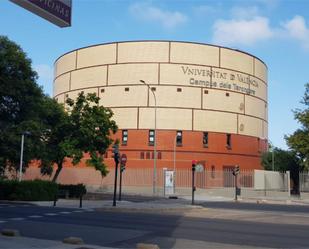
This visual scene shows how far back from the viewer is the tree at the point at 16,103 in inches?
1550

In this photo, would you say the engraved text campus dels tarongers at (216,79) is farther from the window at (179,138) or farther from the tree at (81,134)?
the tree at (81,134)

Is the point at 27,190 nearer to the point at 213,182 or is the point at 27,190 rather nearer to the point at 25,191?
the point at 25,191

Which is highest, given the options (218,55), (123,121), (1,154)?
(218,55)

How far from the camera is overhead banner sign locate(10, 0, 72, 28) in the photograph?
7085mm

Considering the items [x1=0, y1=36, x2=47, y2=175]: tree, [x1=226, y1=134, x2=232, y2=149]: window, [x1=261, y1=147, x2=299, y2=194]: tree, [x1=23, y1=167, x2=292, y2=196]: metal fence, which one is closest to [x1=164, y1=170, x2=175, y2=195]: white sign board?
[x1=23, y1=167, x2=292, y2=196]: metal fence

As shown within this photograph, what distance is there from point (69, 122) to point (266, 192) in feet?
81.6

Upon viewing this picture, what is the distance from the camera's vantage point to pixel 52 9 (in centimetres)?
744

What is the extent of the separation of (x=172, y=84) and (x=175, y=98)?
2.09m

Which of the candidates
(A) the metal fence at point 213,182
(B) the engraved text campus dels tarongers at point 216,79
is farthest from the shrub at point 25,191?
(B) the engraved text campus dels tarongers at point 216,79

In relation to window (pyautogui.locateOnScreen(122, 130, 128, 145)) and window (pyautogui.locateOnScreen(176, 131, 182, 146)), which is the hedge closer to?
window (pyautogui.locateOnScreen(122, 130, 128, 145))

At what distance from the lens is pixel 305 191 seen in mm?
54719

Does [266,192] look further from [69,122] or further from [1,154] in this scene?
[1,154]

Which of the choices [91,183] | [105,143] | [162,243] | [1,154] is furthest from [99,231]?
[91,183]

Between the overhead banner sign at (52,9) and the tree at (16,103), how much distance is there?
32182 mm
